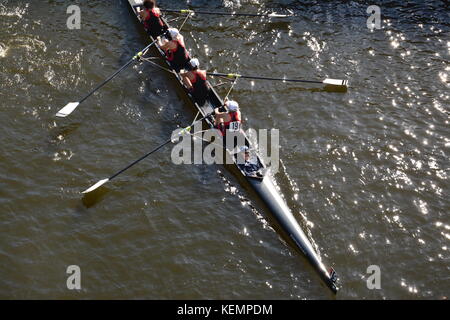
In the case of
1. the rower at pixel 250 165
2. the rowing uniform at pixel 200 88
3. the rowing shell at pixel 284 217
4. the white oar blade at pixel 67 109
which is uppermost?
the rowing uniform at pixel 200 88

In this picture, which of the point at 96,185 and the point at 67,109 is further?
the point at 67,109

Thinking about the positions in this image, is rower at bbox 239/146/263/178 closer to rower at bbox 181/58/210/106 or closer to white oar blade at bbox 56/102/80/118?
rower at bbox 181/58/210/106

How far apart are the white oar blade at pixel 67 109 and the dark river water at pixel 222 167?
1.98 ft

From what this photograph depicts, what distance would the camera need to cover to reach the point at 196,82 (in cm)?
1773

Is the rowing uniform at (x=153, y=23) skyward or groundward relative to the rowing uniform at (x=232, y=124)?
skyward

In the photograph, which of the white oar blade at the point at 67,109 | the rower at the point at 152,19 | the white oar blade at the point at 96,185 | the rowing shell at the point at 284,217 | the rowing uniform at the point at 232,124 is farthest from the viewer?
the rower at the point at 152,19

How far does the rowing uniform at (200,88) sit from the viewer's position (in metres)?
17.7

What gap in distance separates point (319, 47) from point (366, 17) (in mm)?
3772

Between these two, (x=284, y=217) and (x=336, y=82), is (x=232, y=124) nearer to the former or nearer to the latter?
(x=284, y=217)

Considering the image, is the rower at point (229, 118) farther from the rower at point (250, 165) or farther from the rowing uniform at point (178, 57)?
the rowing uniform at point (178, 57)

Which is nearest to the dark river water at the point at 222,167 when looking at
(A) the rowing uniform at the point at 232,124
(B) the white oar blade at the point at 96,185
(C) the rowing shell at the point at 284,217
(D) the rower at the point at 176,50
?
(C) the rowing shell at the point at 284,217

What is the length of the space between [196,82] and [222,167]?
392cm

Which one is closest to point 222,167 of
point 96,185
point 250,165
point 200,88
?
point 250,165

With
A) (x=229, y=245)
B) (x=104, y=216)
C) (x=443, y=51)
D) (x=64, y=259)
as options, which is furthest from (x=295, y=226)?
(x=443, y=51)
